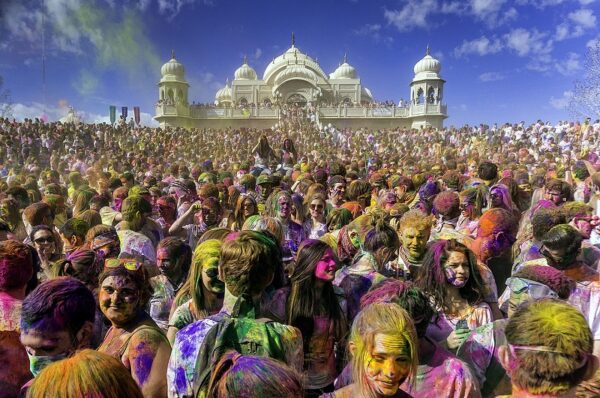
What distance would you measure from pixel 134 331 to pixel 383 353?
142 cm

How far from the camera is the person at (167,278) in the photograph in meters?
3.65

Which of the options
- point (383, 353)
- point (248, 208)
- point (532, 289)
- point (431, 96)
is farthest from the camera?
point (431, 96)

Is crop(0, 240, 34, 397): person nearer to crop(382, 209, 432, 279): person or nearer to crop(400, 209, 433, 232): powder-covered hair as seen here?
crop(382, 209, 432, 279): person

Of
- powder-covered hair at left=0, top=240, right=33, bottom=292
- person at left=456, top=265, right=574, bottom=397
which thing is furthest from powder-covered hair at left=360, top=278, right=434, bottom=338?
powder-covered hair at left=0, top=240, right=33, bottom=292

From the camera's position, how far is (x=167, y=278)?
12.6ft

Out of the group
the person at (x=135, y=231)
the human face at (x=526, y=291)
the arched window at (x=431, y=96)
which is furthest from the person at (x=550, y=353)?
the arched window at (x=431, y=96)

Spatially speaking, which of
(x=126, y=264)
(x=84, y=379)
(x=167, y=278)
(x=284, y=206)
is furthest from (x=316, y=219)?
(x=84, y=379)

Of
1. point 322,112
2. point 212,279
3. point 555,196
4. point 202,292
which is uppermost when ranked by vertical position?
point 322,112

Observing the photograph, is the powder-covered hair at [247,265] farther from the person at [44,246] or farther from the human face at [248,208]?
the human face at [248,208]

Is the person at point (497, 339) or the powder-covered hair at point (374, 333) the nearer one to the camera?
the powder-covered hair at point (374, 333)

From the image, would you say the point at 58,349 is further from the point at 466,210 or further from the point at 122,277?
the point at 466,210

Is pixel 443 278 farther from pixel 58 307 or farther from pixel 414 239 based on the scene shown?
A: pixel 58 307

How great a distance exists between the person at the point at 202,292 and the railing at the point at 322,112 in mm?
48987

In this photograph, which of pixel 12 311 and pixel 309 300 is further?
pixel 309 300
